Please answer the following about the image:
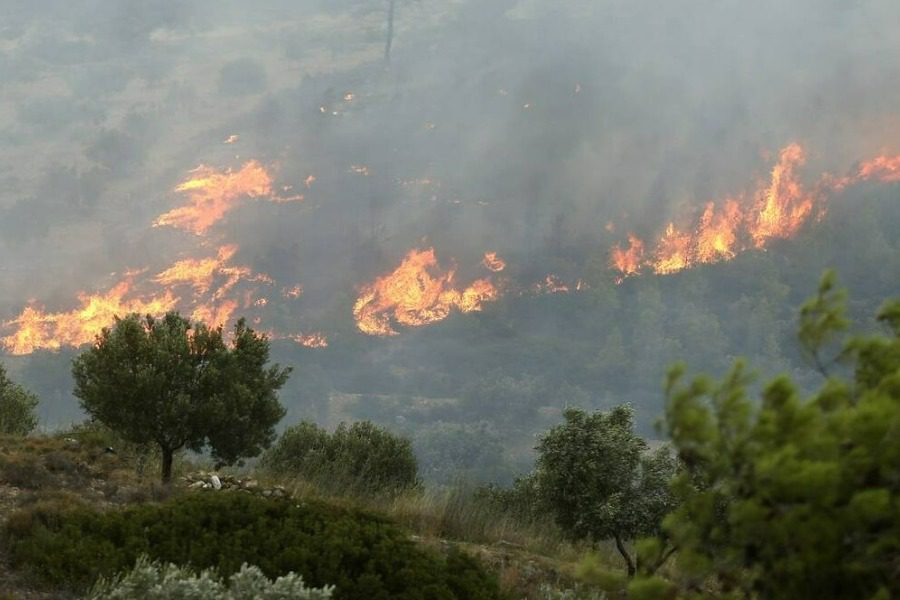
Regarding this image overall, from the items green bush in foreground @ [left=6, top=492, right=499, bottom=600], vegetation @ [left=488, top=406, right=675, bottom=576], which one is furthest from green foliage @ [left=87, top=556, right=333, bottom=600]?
vegetation @ [left=488, top=406, right=675, bottom=576]

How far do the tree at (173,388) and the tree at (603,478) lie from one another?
9135mm

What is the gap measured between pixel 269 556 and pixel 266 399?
10.4m

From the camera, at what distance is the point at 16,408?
38.7 metres

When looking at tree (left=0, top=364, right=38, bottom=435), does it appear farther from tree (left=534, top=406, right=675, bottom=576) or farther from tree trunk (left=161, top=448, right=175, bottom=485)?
tree (left=534, top=406, right=675, bottom=576)

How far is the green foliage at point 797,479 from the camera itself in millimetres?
4465

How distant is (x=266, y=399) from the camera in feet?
74.5

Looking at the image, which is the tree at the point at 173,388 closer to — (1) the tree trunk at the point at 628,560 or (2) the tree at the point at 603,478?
(2) the tree at the point at 603,478

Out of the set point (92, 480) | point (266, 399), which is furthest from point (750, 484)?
point (266, 399)

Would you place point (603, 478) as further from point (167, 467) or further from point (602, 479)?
point (167, 467)

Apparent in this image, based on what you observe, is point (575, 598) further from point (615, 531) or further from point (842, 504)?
point (842, 504)

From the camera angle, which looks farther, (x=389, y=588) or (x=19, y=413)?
(x=19, y=413)

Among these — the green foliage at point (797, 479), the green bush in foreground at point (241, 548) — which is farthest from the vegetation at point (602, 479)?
the green foliage at point (797, 479)

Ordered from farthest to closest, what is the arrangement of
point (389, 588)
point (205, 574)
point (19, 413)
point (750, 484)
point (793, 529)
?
1. point (19, 413)
2. point (389, 588)
3. point (205, 574)
4. point (750, 484)
5. point (793, 529)

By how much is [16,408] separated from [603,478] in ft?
106
